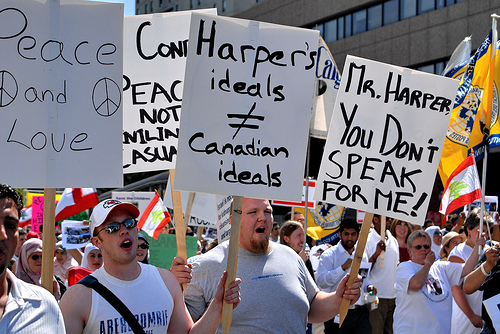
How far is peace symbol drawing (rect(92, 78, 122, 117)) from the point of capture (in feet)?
11.9

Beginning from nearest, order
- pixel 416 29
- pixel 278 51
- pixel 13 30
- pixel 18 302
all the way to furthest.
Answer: pixel 18 302 < pixel 13 30 < pixel 278 51 < pixel 416 29

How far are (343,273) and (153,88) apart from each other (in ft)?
13.1

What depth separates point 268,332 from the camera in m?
3.71

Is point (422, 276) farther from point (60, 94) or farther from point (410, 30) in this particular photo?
point (410, 30)

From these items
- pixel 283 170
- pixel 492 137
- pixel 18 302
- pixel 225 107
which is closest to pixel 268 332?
pixel 283 170

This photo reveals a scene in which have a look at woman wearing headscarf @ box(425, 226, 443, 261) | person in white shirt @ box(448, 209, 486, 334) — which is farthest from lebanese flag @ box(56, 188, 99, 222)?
woman wearing headscarf @ box(425, 226, 443, 261)

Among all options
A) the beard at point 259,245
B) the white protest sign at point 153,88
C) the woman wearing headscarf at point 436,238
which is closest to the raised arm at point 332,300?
the beard at point 259,245

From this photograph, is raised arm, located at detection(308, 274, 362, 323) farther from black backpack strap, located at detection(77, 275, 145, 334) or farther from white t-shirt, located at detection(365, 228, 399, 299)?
white t-shirt, located at detection(365, 228, 399, 299)

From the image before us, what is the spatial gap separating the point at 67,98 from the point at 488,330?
3.19m

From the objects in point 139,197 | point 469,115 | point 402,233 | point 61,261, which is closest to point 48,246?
point 61,261

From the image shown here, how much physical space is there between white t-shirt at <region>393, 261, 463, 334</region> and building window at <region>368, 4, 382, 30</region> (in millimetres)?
29032

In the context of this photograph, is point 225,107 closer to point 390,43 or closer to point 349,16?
point 390,43

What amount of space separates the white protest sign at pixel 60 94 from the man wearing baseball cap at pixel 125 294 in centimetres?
36

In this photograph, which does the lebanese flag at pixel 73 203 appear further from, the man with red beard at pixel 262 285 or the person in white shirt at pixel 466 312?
the man with red beard at pixel 262 285
